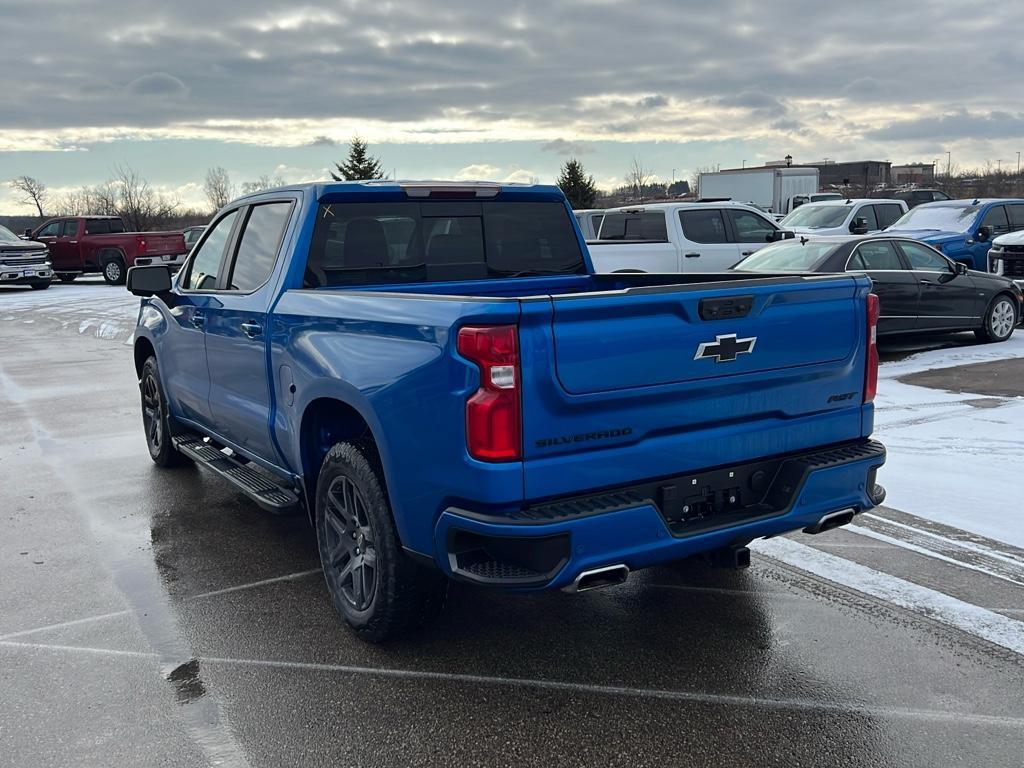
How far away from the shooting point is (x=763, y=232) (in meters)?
15.7

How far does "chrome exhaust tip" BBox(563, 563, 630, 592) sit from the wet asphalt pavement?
510 mm

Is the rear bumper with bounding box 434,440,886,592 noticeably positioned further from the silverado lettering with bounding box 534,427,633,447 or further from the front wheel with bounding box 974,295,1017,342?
the front wheel with bounding box 974,295,1017,342

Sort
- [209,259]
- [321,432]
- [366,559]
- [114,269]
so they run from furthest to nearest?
[114,269] → [209,259] → [321,432] → [366,559]

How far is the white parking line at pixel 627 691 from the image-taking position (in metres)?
3.42

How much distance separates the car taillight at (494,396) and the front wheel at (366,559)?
760 mm

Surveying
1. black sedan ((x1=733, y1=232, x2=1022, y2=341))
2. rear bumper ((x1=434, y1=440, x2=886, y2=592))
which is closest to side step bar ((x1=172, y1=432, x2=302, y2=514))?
rear bumper ((x1=434, y1=440, x2=886, y2=592))

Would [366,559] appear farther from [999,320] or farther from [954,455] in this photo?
[999,320]

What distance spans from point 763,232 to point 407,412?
1324 centimetres

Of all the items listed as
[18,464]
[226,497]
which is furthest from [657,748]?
[18,464]

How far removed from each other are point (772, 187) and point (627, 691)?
35.9 metres

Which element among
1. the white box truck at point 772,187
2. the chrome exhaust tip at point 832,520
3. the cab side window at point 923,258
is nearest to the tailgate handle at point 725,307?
the chrome exhaust tip at point 832,520

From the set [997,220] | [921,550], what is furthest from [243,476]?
[997,220]

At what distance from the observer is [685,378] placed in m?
3.50

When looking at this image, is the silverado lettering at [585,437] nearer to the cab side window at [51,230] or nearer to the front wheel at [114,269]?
the front wheel at [114,269]
